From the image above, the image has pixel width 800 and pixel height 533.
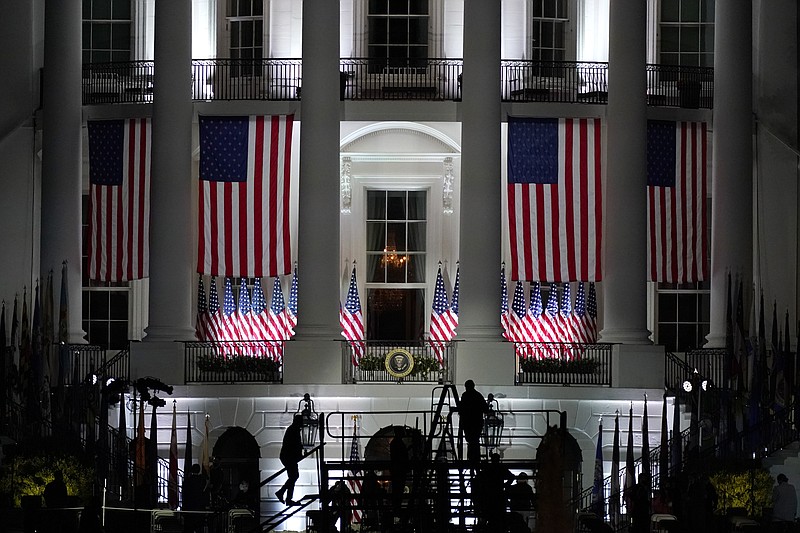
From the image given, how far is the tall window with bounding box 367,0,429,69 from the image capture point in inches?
1788

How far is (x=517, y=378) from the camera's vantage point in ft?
130

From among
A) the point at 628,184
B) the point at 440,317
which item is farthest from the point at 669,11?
the point at 440,317

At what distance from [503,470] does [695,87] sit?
19812mm

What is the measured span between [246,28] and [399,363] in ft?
36.7

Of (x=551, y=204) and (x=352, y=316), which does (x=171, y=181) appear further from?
(x=551, y=204)

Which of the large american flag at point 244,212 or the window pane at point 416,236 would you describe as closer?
the large american flag at point 244,212

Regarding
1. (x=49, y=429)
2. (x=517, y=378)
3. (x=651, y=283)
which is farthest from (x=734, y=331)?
(x=49, y=429)

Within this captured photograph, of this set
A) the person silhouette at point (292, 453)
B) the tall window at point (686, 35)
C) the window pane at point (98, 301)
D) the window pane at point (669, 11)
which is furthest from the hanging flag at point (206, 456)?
the window pane at point (669, 11)

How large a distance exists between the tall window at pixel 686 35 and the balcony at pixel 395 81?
1095 mm

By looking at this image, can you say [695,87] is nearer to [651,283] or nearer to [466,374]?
[651,283]

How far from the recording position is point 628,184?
4022 cm

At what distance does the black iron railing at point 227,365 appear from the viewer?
39.7m

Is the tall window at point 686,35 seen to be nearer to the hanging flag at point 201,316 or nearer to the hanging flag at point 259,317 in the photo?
the hanging flag at point 259,317

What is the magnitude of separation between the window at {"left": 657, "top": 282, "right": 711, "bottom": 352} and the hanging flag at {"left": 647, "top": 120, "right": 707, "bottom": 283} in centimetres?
451
